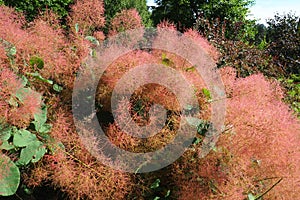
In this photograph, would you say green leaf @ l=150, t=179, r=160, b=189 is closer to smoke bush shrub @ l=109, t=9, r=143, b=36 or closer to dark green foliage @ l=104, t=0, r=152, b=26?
smoke bush shrub @ l=109, t=9, r=143, b=36

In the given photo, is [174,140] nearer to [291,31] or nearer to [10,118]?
[10,118]

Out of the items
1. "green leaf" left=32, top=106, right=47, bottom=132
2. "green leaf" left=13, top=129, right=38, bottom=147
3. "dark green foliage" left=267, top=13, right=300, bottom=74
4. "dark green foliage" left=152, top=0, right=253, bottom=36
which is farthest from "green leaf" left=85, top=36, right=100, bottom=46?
"dark green foliage" left=152, top=0, right=253, bottom=36

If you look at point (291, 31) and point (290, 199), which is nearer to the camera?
point (290, 199)

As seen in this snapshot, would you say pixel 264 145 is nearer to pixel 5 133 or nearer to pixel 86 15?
pixel 5 133

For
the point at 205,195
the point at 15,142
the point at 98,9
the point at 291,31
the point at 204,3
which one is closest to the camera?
the point at 15,142

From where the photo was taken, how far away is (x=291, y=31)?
7.62 metres

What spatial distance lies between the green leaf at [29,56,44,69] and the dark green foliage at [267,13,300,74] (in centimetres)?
456

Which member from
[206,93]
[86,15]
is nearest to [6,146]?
[206,93]

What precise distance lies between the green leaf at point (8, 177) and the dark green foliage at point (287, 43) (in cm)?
487

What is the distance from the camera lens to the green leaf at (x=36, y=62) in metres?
1.61

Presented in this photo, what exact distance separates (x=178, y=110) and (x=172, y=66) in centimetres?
25

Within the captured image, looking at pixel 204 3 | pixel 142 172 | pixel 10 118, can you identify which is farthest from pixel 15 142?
pixel 204 3

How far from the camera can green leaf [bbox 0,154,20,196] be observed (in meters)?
1.30

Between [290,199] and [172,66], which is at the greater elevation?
[172,66]
